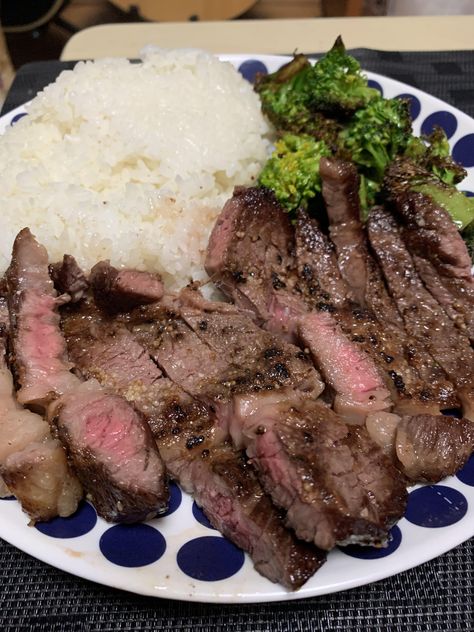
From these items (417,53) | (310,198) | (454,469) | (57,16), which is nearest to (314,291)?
(310,198)

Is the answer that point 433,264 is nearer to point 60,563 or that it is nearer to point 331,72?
point 331,72

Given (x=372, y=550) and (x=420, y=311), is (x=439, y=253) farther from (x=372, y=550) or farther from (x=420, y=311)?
(x=372, y=550)

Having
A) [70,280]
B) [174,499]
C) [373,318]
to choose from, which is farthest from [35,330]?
[373,318]

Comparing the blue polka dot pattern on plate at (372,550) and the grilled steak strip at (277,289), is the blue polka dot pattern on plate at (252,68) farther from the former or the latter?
the blue polka dot pattern on plate at (372,550)

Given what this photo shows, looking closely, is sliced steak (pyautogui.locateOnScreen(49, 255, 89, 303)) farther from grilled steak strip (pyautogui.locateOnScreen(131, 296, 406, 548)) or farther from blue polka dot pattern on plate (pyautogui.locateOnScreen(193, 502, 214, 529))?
blue polka dot pattern on plate (pyautogui.locateOnScreen(193, 502, 214, 529))

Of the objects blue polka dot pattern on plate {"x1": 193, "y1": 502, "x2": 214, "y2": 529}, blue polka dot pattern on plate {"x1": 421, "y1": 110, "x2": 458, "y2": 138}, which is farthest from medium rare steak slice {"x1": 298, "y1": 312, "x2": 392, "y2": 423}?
blue polka dot pattern on plate {"x1": 421, "y1": 110, "x2": 458, "y2": 138}

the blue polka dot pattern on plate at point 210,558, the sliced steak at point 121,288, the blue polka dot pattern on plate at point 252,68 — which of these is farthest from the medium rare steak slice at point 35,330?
the blue polka dot pattern on plate at point 252,68
